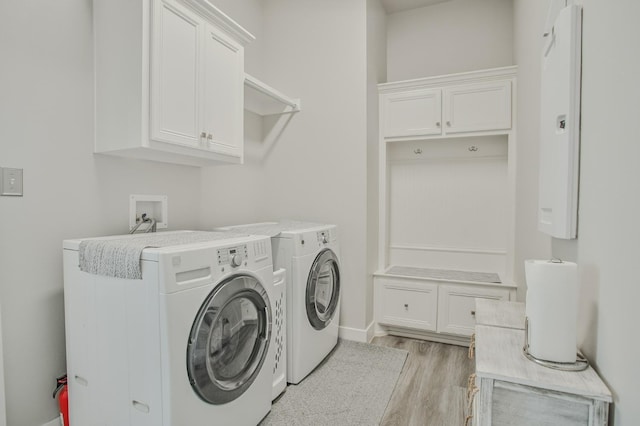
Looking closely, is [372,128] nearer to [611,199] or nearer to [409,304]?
[409,304]

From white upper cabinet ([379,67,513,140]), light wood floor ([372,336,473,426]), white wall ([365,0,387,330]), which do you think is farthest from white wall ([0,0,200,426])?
white upper cabinet ([379,67,513,140])

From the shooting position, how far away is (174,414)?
1.28 m

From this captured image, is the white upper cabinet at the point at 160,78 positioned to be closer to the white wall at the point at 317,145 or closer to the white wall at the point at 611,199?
the white wall at the point at 317,145

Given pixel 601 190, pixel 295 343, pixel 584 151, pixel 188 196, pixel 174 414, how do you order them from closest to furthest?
1. pixel 601 190
2. pixel 584 151
3. pixel 174 414
4. pixel 295 343
5. pixel 188 196

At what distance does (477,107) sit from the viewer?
2844 millimetres

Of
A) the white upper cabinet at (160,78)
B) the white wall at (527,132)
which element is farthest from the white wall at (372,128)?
the white upper cabinet at (160,78)

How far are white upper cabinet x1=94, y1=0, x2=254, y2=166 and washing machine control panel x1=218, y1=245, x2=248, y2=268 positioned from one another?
26.7 inches

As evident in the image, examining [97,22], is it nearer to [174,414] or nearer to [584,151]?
[174,414]

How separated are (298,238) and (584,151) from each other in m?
1.53

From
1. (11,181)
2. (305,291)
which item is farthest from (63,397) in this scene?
(305,291)

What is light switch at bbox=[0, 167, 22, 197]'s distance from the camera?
1.48 metres

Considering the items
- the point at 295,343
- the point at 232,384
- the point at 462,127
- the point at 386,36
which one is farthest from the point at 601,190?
the point at 386,36

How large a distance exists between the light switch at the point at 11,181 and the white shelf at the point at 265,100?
4.80ft

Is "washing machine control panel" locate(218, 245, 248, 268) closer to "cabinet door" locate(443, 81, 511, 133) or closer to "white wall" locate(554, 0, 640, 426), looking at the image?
"white wall" locate(554, 0, 640, 426)
